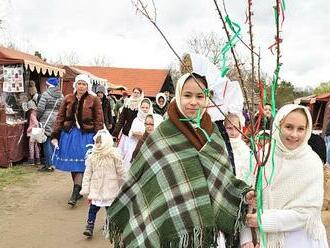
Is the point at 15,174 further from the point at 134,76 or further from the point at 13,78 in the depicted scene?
the point at 134,76

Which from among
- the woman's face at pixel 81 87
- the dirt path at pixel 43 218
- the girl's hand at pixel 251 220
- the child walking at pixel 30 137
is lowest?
the dirt path at pixel 43 218

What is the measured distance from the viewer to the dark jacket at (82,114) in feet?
24.2

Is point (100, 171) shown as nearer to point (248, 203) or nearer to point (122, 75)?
point (248, 203)

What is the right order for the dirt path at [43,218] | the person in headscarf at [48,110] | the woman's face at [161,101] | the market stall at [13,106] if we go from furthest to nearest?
the market stall at [13,106]
the person in headscarf at [48,110]
the woman's face at [161,101]
the dirt path at [43,218]

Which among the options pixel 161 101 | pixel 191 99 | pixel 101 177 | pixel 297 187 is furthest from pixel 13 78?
pixel 297 187

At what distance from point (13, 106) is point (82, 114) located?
4.19 metres

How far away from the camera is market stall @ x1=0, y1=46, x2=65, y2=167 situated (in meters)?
10.4

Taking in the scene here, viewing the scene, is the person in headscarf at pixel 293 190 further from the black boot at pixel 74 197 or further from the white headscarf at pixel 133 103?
the white headscarf at pixel 133 103

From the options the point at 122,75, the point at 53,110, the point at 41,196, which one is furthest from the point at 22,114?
the point at 122,75

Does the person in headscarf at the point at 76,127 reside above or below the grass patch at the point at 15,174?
above

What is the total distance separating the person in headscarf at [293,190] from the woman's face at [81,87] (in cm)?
468

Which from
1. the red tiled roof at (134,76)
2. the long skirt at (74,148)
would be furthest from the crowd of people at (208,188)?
the red tiled roof at (134,76)

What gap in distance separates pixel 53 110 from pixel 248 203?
816cm

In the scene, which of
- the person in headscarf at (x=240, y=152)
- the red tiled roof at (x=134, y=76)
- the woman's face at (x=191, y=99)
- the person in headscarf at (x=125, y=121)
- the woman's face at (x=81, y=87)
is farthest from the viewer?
the red tiled roof at (x=134, y=76)
